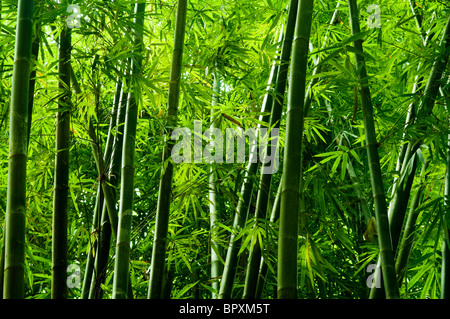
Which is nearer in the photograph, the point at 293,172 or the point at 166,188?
the point at 293,172

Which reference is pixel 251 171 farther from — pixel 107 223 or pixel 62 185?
pixel 62 185

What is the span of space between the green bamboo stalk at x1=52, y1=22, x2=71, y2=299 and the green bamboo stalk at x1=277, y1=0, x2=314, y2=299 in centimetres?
86

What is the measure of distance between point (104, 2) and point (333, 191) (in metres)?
1.29

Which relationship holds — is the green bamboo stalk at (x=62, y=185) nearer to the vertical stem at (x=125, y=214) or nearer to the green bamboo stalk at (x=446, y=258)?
the vertical stem at (x=125, y=214)

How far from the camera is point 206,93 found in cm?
235

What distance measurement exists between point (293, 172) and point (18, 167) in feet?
2.75

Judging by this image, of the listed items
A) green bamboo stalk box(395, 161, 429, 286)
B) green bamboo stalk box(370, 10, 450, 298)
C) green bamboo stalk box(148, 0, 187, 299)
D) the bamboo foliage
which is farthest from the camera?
green bamboo stalk box(395, 161, 429, 286)

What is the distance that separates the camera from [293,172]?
1.65 meters

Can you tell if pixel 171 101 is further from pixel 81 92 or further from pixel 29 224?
pixel 29 224

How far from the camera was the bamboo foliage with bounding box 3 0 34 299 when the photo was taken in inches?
59.1

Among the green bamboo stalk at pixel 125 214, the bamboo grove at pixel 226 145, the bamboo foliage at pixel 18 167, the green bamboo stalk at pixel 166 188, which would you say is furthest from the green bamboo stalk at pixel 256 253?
the bamboo foliage at pixel 18 167

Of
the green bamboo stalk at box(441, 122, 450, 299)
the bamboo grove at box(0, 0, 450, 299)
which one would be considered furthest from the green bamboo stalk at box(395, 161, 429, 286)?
the green bamboo stalk at box(441, 122, 450, 299)

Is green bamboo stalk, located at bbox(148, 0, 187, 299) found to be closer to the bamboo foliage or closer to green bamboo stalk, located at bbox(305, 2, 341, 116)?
the bamboo foliage

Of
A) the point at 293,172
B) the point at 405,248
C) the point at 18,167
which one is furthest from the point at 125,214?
A: the point at 405,248
